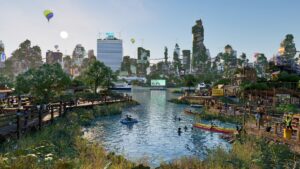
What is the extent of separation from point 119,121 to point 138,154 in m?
20.5

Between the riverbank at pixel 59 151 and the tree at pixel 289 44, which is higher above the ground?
the tree at pixel 289 44

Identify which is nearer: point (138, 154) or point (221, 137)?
point (138, 154)

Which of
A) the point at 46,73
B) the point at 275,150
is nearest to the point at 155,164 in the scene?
the point at 275,150

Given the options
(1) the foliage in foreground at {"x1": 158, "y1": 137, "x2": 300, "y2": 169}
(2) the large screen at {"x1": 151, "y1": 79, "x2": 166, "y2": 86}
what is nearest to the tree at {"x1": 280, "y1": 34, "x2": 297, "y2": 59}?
(2) the large screen at {"x1": 151, "y1": 79, "x2": 166, "y2": 86}

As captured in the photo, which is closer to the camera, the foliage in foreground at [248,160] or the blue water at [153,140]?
the foliage in foreground at [248,160]

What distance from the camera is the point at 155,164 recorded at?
78.7 ft

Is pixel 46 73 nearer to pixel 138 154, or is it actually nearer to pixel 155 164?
pixel 138 154

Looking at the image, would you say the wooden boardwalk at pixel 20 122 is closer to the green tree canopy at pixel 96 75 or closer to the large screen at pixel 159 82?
the green tree canopy at pixel 96 75

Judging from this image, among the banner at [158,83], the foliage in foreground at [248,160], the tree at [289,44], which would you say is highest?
the tree at [289,44]

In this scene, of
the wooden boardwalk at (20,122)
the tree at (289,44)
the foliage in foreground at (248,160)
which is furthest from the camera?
the tree at (289,44)

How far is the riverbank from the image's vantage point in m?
13.5

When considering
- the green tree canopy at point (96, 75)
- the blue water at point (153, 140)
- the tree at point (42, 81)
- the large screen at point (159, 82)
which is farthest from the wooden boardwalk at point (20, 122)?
the large screen at point (159, 82)

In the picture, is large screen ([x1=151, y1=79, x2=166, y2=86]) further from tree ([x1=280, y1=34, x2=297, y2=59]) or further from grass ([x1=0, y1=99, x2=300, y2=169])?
grass ([x1=0, y1=99, x2=300, y2=169])

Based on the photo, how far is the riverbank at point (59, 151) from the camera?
1347 cm
